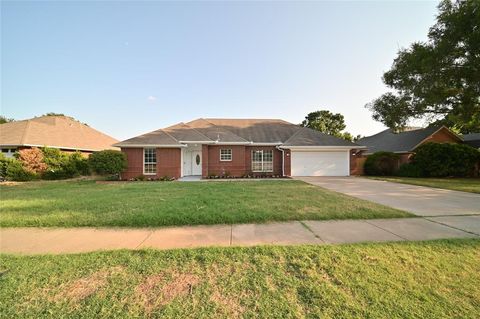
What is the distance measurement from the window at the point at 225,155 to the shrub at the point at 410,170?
15.4m

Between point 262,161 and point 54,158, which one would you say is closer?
point 54,158

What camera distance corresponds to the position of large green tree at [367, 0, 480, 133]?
13.3m

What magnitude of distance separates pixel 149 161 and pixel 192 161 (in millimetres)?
3758

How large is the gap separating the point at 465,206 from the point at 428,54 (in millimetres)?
12477

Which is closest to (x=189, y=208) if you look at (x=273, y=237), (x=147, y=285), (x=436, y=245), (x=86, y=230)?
(x=86, y=230)

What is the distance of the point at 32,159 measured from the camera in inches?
635

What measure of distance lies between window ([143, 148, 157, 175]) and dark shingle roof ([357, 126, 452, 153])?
952 inches

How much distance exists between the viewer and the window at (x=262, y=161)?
61.8 feet

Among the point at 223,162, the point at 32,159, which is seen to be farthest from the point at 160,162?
the point at 32,159

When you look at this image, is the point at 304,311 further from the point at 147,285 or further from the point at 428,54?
the point at 428,54

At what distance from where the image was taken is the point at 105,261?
338cm

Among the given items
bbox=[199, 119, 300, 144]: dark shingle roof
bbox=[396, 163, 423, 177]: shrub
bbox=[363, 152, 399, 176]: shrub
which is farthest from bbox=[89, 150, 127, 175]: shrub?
bbox=[396, 163, 423, 177]: shrub

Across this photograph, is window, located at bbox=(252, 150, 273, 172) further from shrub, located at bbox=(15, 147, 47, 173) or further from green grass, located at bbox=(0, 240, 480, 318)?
shrub, located at bbox=(15, 147, 47, 173)

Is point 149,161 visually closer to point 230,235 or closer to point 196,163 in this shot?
point 196,163
